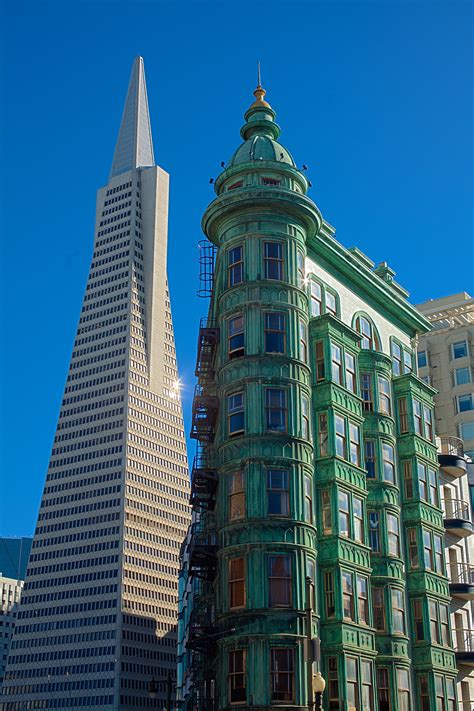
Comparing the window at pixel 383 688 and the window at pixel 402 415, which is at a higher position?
the window at pixel 402 415

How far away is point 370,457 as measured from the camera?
54.4 meters

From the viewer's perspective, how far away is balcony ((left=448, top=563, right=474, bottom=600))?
2409 inches

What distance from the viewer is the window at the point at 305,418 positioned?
46375 mm

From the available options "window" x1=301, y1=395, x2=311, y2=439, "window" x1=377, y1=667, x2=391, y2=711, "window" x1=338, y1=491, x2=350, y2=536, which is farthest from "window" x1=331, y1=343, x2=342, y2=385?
"window" x1=377, y1=667, x2=391, y2=711

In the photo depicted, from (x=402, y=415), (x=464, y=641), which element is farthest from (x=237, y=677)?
(x=464, y=641)

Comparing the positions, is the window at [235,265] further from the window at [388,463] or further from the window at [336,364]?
the window at [388,463]

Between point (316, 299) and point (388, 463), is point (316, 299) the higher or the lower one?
the higher one

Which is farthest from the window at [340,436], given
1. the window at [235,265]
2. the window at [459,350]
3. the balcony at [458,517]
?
the window at [459,350]

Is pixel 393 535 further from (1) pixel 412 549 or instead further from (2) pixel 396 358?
(2) pixel 396 358

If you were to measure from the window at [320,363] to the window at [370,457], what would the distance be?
6.02 m

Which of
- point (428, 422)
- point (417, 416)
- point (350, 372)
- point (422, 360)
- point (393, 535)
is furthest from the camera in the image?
point (422, 360)

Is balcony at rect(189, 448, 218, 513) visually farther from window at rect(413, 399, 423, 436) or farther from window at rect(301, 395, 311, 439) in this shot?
window at rect(413, 399, 423, 436)

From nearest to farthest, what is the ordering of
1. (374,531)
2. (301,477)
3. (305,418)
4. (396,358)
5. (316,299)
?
(301,477), (305,418), (374,531), (316,299), (396,358)

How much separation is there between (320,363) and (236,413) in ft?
23.3
